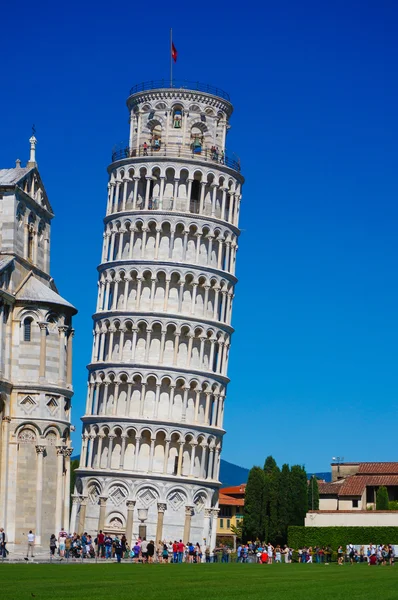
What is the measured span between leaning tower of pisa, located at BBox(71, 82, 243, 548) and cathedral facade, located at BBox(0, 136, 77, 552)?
99.9 ft

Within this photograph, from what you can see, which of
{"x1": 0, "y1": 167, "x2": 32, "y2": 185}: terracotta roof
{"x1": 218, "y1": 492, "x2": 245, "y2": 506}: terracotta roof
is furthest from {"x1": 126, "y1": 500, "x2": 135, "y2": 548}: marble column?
{"x1": 218, "y1": 492, "x2": 245, "y2": 506}: terracotta roof

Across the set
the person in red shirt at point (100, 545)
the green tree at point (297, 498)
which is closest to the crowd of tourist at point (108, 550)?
the person in red shirt at point (100, 545)

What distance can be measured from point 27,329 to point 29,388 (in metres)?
3.13

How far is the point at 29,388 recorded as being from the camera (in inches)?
2350

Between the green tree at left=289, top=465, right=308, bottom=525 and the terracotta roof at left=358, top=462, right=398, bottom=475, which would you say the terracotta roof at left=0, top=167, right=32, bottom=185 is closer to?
the green tree at left=289, top=465, right=308, bottom=525

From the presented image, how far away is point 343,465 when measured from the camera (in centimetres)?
12081

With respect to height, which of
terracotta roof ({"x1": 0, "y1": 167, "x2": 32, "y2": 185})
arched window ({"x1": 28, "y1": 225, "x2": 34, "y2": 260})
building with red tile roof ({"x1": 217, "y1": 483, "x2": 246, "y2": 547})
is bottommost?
building with red tile roof ({"x1": 217, "y1": 483, "x2": 246, "y2": 547})

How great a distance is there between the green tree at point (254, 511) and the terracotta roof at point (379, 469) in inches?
405

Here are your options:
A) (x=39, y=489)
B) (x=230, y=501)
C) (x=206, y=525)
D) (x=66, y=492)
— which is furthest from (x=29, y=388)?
(x=230, y=501)

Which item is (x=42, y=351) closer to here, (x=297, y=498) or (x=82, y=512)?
(x=82, y=512)

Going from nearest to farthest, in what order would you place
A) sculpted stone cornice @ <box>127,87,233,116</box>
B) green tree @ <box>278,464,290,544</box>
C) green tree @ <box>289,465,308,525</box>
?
sculpted stone cornice @ <box>127,87,233,116</box> → green tree @ <box>289,465,308,525</box> → green tree @ <box>278,464,290,544</box>

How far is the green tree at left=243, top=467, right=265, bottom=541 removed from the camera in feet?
339

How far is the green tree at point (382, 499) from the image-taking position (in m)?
96.1

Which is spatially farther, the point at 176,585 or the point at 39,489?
the point at 39,489
